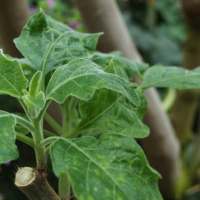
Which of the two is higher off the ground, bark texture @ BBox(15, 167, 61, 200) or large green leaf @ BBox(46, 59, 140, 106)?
large green leaf @ BBox(46, 59, 140, 106)

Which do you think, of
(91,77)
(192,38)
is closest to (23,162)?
(91,77)

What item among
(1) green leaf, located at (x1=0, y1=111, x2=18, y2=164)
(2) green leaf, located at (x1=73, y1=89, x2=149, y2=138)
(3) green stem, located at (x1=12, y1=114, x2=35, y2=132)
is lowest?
(2) green leaf, located at (x1=73, y1=89, x2=149, y2=138)

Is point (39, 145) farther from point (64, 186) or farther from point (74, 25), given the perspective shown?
point (74, 25)

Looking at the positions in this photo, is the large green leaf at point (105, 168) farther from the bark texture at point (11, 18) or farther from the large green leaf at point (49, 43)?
the bark texture at point (11, 18)

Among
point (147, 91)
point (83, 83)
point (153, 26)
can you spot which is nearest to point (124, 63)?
point (83, 83)

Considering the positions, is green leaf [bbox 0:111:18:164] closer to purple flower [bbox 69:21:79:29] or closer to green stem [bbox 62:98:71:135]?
green stem [bbox 62:98:71:135]

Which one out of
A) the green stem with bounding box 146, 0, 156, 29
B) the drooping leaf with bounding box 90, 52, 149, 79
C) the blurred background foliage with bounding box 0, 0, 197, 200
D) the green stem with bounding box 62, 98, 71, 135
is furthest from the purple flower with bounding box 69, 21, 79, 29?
the green stem with bounding box 146, 0, 156, 29
